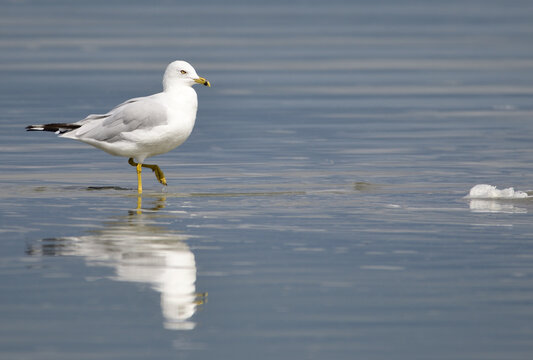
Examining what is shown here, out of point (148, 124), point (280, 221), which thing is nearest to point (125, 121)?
point (148, 124)

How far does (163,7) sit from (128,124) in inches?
1403

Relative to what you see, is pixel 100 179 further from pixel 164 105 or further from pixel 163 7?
pixel 163 7

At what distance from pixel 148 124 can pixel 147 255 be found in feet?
10.5

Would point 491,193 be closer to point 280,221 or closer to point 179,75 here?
point 280,221

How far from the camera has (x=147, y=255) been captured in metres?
7.90

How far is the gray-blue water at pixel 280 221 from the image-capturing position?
6.18 m

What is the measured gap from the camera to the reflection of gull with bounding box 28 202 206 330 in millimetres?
6707

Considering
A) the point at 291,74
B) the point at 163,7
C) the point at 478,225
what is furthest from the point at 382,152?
the point at 163,7

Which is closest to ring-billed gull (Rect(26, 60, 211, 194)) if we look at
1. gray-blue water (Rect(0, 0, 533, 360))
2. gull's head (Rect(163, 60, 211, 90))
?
gull's head (Rect(163, 60, 211, 90))

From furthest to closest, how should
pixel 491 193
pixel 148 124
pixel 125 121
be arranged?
1. pixel 125 121
2. pixel 148 124
3. pixel 491 193

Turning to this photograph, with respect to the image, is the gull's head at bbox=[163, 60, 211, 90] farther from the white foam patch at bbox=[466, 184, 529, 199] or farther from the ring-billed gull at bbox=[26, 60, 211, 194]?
the white foam patch at bbox=[466, 184, 529, 199]

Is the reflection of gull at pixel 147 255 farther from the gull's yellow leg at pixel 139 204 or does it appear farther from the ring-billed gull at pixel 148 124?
the ring-billed gull at pixel 148 124

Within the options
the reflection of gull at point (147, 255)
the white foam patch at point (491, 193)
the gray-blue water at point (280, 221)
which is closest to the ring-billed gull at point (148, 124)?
the gray-blue water at point (280, 221)

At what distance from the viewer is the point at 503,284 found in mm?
7133
